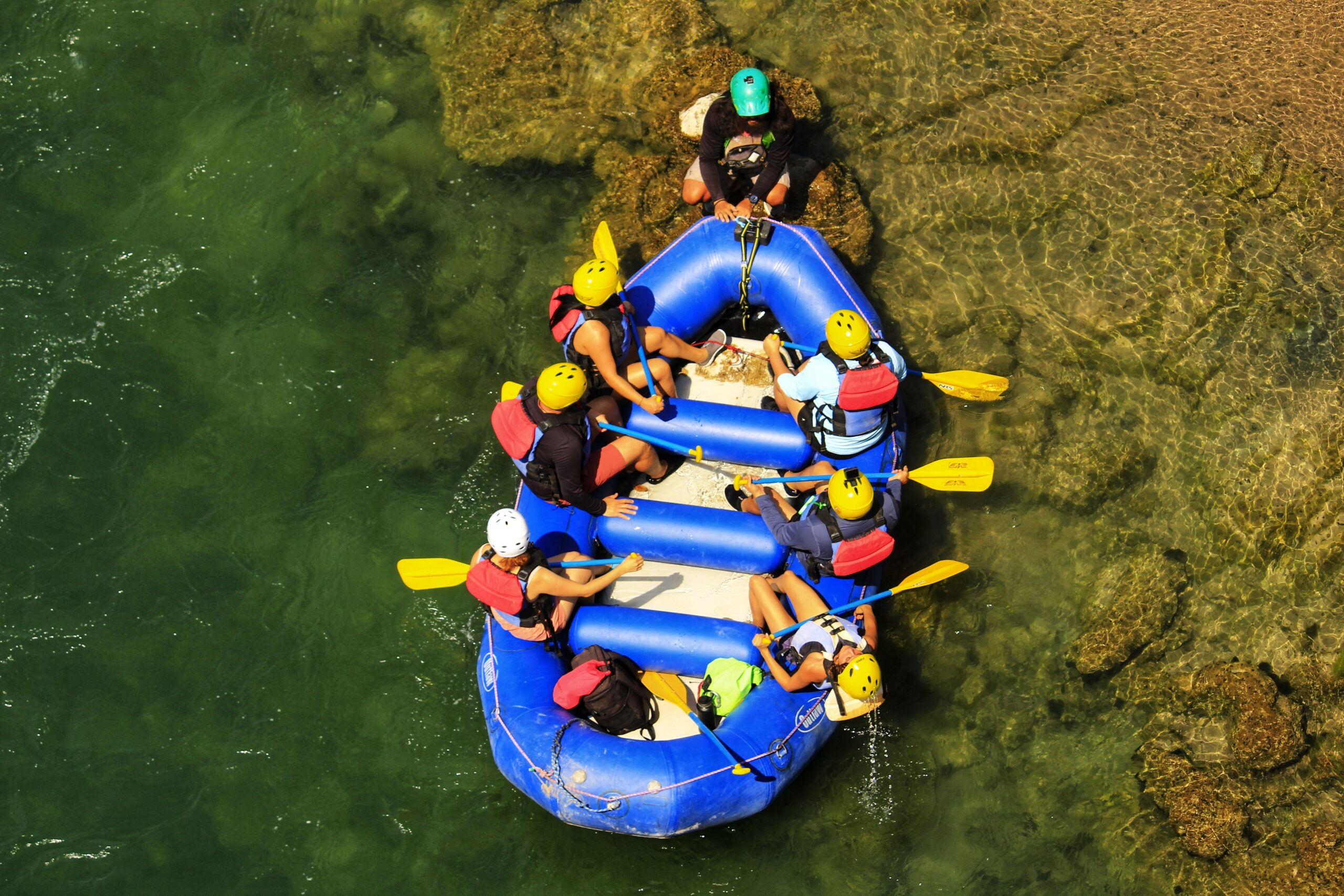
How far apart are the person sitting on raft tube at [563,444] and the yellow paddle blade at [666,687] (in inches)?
33.9

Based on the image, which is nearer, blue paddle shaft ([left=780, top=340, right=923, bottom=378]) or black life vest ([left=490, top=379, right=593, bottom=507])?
black life vest ([left=490, top=379, right=593, bottom=507])

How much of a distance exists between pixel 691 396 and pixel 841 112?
292cm

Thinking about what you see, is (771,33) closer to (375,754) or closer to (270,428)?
(270,428)

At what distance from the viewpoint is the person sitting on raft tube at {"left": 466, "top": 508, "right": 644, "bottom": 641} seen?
15.6 feet

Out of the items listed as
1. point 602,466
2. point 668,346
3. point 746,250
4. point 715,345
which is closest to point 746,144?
point 746,250

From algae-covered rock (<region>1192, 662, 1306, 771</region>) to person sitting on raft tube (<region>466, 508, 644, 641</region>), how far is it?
3.53 metres

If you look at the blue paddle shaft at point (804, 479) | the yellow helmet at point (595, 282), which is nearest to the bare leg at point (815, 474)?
the blue paddle shaft at point (804, 479)

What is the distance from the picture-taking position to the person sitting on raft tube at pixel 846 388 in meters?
5.14

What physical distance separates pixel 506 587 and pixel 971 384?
10.3 feet

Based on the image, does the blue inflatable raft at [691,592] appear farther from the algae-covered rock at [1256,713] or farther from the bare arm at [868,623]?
the algae-covered rock at [1256,713]

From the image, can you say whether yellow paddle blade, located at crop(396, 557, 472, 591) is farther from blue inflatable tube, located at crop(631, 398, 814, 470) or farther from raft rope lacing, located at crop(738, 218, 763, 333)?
raft rope lacing, located at crop(738, 218, 763, 333)

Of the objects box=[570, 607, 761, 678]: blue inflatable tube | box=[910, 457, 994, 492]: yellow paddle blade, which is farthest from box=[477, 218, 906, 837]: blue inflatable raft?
box=[910, 457, 994, 492]: yellow paddle blade

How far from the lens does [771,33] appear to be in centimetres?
787

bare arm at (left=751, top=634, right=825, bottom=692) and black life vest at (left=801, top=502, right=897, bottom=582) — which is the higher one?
black life vest at (left=801, top=502, right=897, bottom=582)
